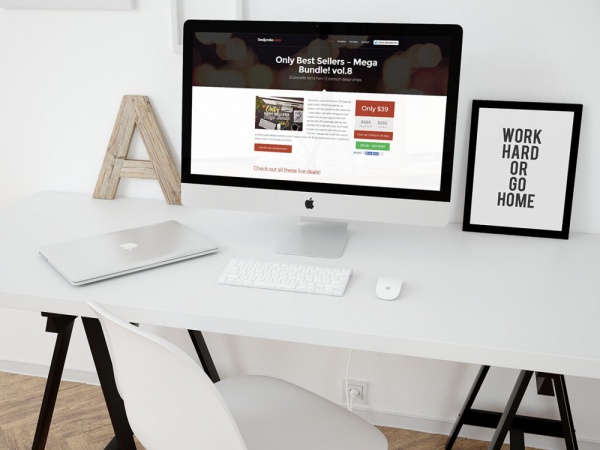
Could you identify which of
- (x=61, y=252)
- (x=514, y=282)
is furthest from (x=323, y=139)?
(x=61, y=252)

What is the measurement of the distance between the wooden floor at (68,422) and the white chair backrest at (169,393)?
104 centimetres

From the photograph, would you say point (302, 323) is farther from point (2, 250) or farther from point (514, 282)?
point (2, 250)

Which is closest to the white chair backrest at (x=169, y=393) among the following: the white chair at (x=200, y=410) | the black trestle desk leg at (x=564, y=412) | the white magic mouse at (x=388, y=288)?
the white chair at (x=200, y=410)

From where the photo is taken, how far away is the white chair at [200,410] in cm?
110

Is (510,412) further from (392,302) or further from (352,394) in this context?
(352,394)

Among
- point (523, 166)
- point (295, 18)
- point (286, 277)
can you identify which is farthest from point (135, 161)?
point (523, 166)

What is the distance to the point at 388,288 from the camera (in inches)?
59.4

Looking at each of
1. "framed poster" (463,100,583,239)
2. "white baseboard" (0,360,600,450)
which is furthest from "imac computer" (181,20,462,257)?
"white baseboard" (0,360,600,450)

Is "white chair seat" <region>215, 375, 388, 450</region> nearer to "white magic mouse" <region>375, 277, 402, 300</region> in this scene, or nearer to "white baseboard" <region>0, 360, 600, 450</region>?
"white magic mouse" <region>375, 277, 402, 300</region>

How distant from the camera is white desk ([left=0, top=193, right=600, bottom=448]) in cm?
135

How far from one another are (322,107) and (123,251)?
1.94 ft

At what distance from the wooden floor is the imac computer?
0.83 m

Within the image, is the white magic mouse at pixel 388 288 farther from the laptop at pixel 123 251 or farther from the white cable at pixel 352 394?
the white cable at pixel 352 394

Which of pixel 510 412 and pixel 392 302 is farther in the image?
pixel 510 412
